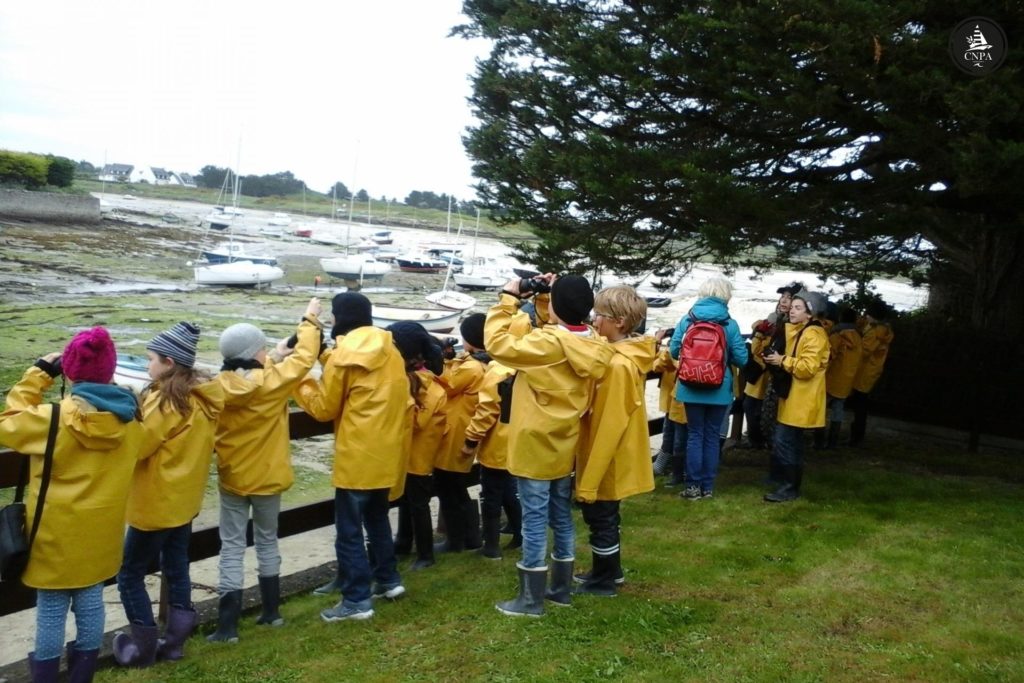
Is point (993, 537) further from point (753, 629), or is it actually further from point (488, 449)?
point (488, 449)

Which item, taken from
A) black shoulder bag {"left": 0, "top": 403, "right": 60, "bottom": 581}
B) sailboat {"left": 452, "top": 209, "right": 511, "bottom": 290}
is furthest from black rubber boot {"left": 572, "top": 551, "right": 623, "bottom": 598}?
sailboat {"left": 452, "top": 209, "right": 511, "bottom": 290}

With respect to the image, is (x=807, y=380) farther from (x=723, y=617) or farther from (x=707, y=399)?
(x=723, y=617)

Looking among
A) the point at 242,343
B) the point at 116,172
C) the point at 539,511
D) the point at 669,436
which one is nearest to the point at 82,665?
the point at 242,343

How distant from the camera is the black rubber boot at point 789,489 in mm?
7375

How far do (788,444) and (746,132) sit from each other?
9.84ft

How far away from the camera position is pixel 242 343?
Result: 477 centimetres

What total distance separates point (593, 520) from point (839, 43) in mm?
3942

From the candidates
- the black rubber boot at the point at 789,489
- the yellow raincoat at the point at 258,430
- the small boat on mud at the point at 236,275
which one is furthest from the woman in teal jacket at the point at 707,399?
the small boat on mud at the point at 236,275

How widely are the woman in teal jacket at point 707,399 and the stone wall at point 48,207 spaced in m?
61.0

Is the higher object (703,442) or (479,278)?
(703,442)

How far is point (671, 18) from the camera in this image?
327 inches

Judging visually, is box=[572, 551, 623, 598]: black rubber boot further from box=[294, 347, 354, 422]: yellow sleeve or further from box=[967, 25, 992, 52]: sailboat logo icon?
box=[967, 25, 992, 52]: sailboat logo icon

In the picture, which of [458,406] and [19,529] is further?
[458,406]

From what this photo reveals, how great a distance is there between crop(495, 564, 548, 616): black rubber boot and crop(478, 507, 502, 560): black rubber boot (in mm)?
1278
